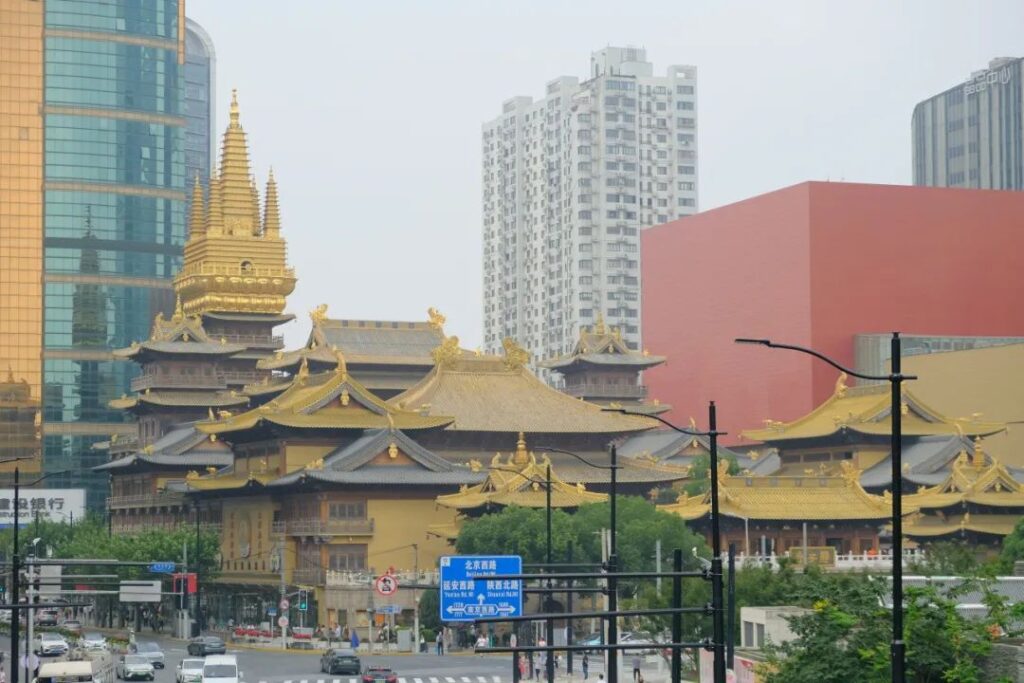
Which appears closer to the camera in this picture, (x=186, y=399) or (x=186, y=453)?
(x=186, y=453)

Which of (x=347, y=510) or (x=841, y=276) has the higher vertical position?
(x=841, y=276)

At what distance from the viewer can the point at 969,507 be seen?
107438 mm

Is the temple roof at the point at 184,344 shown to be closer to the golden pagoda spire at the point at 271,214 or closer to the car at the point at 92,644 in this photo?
the golden pagoda spire at the point at 271,214

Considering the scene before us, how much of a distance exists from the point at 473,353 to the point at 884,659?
323 feet

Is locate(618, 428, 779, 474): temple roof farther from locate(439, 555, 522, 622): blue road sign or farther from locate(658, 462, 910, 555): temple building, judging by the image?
locate(439, 555, 522, 622): blue road sign

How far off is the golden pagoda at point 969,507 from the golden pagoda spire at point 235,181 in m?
59.6

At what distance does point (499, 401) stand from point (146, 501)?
27.2 metres

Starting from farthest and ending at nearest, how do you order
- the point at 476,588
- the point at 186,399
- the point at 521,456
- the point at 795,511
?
the point at 186,399, the point at 521,456, the point at 795,511, the point at 476,588

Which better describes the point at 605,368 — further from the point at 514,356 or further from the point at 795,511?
the point at 795,511

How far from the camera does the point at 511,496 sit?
104 metres

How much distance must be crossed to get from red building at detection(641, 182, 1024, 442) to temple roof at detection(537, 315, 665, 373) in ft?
24.3

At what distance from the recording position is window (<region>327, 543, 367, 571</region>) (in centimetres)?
10638

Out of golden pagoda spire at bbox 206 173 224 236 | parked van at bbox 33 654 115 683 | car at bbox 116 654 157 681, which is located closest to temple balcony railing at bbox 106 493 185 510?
golden pagoda spire at bbox 206 173 224 236

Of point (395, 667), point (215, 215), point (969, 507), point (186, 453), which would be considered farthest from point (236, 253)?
point (395, 667)
